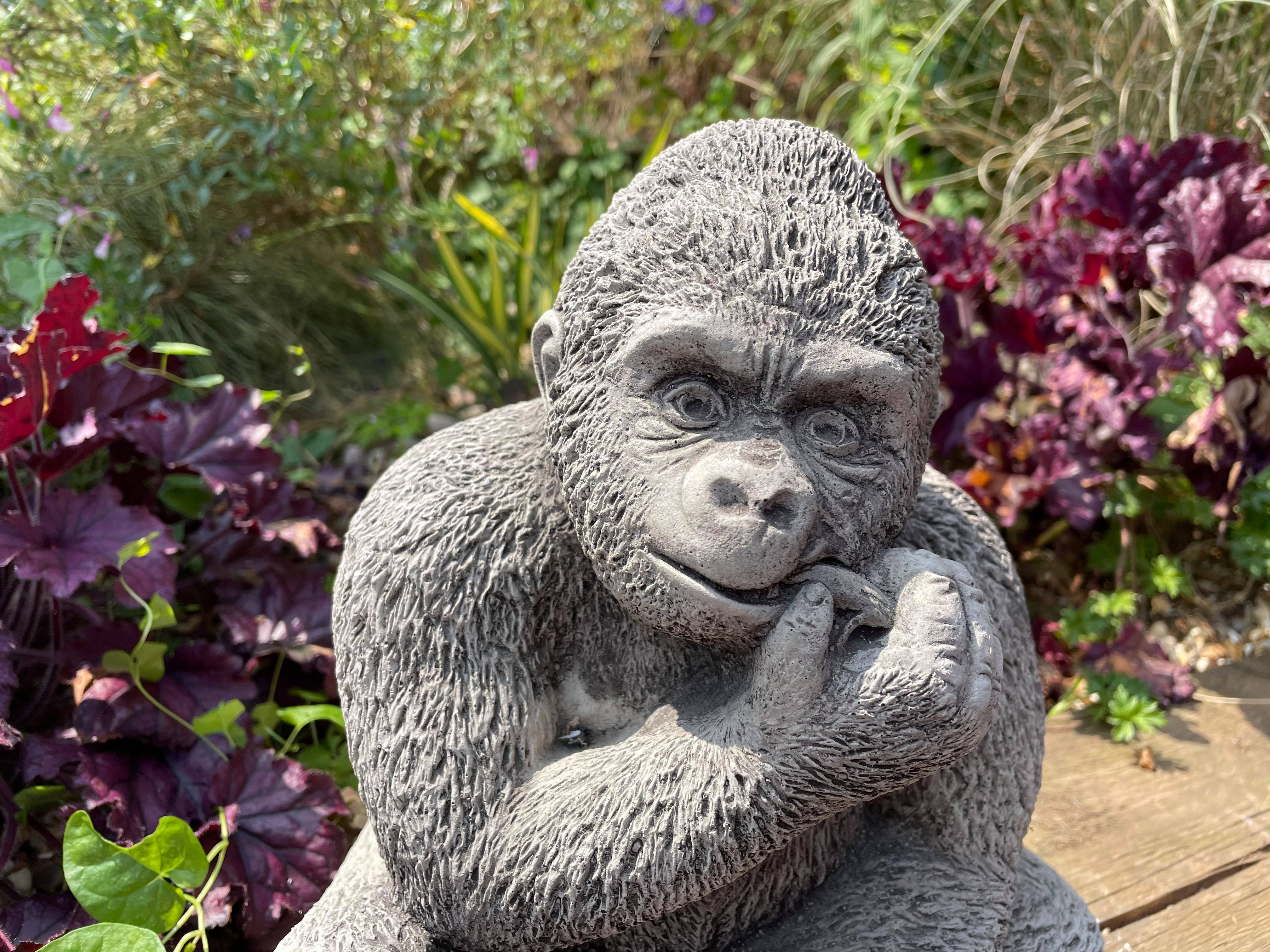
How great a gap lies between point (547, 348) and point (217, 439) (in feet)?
4.15

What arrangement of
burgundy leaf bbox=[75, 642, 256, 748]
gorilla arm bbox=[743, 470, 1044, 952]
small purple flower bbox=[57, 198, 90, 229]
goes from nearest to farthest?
gorilla arm bbox=[743, 470, 1044, 952] → burgundy leaf bbox=[75, 642, 256, 748] → small purple flower bbox=[57, 198, 90, 229]

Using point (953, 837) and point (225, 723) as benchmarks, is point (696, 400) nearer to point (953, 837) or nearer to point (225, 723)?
point (953, 837)

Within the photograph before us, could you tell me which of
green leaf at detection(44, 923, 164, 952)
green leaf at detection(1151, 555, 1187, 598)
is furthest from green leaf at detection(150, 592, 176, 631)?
green leaf at detection(1151, 555, 1187, 598)

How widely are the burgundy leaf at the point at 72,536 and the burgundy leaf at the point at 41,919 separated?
48 centimetres

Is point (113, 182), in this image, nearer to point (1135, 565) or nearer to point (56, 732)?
point (56, 732)

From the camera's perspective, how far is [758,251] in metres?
1.04

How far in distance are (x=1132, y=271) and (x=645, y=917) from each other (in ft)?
6.65

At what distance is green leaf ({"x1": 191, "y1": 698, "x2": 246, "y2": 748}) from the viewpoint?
1.83m

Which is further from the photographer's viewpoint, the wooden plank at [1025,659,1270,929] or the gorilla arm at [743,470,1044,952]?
the wooden plank at [1025,659,1270,929]

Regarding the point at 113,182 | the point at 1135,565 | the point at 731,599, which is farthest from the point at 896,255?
the point at 113,182

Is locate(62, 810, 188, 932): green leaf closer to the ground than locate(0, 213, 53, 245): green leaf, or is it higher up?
closer to the ground

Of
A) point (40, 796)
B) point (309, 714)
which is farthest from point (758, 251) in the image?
point (40, 796)

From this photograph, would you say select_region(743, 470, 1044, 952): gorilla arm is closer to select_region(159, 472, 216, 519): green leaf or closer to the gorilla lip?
the gorilla lip

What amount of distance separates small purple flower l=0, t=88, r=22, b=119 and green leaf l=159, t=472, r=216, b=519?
87cm
